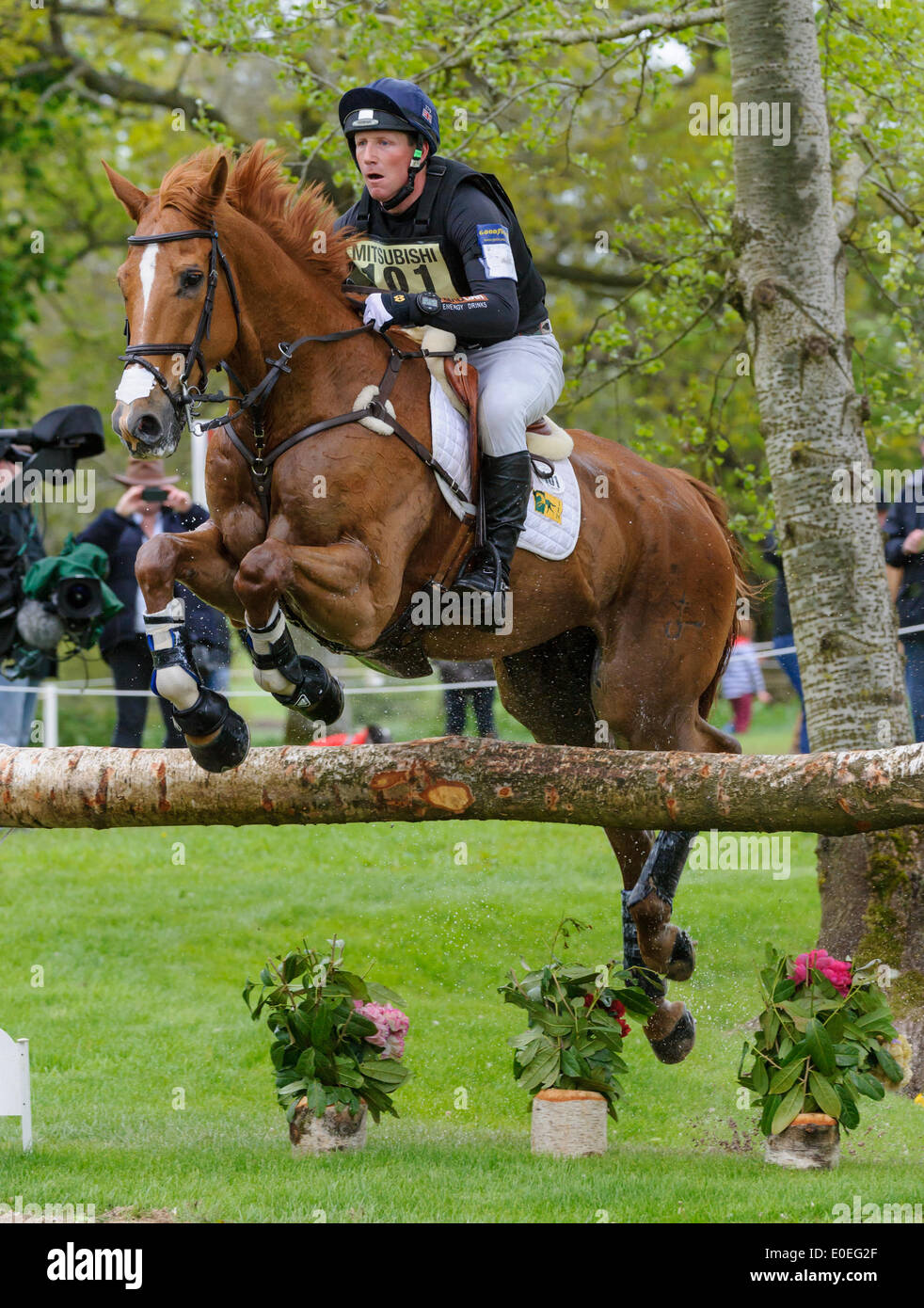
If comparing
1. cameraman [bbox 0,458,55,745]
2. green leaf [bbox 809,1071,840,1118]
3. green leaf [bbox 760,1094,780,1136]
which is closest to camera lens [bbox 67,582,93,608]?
cameraman [bbox 0,458,55,745]

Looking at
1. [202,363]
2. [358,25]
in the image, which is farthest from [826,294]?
[202,363]

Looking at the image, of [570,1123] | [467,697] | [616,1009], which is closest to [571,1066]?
[570,1123]

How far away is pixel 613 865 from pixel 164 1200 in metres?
5.37

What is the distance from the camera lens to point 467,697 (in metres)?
9.99

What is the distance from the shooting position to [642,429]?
8.28m

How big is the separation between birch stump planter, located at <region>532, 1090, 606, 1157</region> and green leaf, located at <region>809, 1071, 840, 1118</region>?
815 millimetres

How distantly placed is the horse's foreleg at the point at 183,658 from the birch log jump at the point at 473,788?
0.36 m

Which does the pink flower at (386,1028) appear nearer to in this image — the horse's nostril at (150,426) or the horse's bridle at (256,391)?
the horse's bridle at (256,391)

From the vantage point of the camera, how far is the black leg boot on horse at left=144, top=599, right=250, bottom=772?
14.8ft

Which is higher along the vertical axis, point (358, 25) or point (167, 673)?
point (358, 25)

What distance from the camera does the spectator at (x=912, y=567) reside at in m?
8.16

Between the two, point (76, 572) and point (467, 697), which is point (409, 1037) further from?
point (76, 572)

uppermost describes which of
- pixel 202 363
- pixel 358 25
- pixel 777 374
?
pixel 358 25
